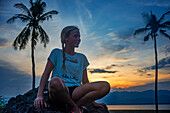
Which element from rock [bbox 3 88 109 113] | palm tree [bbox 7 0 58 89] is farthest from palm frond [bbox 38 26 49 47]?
rock [bbox 3 88 109 113]

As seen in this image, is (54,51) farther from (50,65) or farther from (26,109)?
(26,109)

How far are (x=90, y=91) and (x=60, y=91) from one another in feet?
1.95

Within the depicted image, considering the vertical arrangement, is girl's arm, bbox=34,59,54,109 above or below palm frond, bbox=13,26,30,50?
below

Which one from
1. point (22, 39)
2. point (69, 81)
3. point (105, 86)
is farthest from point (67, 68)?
point (22, 39)

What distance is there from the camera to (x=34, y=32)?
16.4 metres

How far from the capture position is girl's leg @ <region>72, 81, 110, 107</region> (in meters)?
2.63

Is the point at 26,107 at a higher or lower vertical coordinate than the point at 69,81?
lower

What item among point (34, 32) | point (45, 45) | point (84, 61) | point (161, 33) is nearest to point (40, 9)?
point (34, 32)

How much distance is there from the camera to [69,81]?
271cm

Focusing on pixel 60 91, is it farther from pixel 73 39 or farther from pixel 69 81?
pixel 73 39

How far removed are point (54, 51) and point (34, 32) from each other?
14.6 metres

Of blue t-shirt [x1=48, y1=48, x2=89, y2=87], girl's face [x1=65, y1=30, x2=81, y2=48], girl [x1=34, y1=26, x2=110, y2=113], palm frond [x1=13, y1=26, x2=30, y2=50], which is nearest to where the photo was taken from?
girl [x1=34, y1=26, x2=110, y2=113]

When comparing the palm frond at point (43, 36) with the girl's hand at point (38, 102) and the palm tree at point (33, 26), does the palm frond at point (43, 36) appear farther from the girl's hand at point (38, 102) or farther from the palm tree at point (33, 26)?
the girl's hand at point (38, 102)

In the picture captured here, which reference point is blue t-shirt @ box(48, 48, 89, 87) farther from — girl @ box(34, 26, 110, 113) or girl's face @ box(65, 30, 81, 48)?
girl's face @ box(65, 30, 81, 48)
